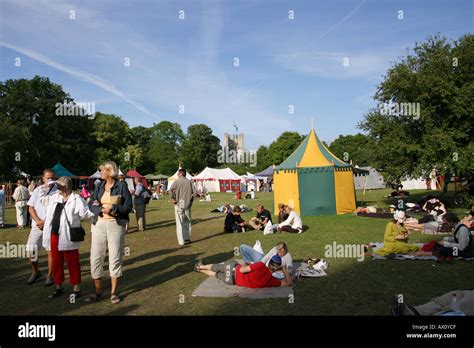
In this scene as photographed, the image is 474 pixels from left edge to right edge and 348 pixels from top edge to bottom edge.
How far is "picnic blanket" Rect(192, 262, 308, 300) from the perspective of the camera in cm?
600

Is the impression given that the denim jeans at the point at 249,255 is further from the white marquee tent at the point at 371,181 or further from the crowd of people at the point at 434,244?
the white marquee tent at the point at 371,181

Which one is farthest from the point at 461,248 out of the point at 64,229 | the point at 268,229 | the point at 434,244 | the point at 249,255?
the point at 64,229

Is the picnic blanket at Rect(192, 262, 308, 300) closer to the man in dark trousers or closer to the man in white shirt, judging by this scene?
the man in white shirt

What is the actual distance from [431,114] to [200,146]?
214 ft

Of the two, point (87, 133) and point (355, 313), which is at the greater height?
point (87, 133)

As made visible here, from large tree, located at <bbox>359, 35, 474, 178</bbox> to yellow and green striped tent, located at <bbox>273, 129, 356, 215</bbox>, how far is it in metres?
3.18

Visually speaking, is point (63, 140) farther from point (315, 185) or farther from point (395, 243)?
point (395, 243)

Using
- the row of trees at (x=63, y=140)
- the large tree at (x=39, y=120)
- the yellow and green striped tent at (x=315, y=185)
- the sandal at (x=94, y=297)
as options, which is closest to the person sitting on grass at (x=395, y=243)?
the sandal at (x=94, y=297)

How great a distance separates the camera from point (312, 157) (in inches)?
724
